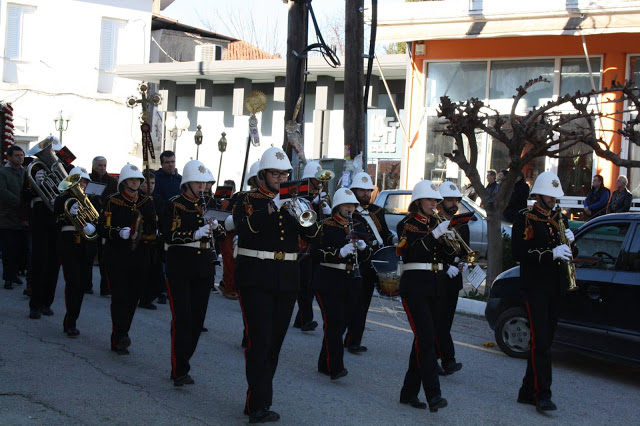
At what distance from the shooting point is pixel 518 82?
70.2 feet

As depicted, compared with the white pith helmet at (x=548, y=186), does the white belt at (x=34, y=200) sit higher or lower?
lower

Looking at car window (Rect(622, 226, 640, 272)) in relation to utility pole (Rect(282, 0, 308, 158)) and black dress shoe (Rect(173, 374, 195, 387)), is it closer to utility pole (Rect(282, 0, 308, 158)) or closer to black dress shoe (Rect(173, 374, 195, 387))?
black dress shoe (Rect(173, 374, 195, 387))

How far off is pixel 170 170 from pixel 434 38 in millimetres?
10038

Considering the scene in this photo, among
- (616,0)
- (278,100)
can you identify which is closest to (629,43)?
(616,0)

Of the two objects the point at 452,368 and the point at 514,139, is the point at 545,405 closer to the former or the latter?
the point at 452,368

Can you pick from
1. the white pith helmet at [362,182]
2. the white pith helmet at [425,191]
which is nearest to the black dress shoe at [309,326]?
the white pith helmet at [362,182]

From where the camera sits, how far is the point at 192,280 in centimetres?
803

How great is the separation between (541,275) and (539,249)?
0.22 m

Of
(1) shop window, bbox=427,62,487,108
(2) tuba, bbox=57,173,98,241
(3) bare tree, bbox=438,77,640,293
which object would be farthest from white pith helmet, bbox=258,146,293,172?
(1) shop window, bbox=427,62,487,108

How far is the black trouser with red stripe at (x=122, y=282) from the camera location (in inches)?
354

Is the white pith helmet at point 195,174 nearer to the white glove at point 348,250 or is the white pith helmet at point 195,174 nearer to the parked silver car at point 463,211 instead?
the white glove at point 348,250

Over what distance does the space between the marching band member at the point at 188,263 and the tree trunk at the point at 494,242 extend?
6.35 metres

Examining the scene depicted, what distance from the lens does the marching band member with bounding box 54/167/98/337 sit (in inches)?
387

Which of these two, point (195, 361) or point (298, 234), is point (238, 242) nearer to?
point (298, 234)
